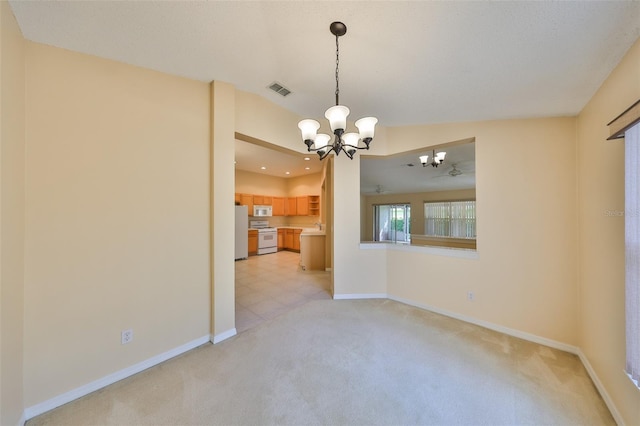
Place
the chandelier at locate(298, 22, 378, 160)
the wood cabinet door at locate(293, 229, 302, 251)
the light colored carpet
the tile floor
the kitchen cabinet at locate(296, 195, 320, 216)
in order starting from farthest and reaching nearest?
Answer: the wood cabinet door at locate(293, 229, 302, 251)
the kitchen cabinet at locate(296, 195, 320, 216)
the tile floor
the chandelier at locate(298, 22, 378, 160)
the light colored carpet

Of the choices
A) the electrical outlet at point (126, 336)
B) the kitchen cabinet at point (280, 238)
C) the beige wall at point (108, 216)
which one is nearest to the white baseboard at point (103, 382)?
the beige wall at point (108, 216)

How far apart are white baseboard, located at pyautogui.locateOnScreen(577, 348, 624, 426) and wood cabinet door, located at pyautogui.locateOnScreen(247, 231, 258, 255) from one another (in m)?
7.02

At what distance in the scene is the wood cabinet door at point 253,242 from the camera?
289 inches

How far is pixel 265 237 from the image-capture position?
768cm

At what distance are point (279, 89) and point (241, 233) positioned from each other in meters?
5.10

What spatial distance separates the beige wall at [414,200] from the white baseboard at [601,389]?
20.6ft

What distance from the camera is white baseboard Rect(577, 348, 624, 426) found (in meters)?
1.52

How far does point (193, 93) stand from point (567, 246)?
13.8ft

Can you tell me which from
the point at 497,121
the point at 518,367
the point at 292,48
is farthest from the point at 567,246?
the point at 292,48

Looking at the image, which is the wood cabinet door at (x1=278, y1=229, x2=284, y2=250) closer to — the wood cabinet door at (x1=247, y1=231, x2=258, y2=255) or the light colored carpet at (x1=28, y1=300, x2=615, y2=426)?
the wood cabinet door at (x1=247, y1=231, x2=258, y2=255)

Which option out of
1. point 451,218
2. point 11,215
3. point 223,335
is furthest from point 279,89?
point 451,218

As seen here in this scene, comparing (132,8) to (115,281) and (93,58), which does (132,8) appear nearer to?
(93,58)

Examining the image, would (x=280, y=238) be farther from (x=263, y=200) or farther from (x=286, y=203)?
(x=263, y=200)

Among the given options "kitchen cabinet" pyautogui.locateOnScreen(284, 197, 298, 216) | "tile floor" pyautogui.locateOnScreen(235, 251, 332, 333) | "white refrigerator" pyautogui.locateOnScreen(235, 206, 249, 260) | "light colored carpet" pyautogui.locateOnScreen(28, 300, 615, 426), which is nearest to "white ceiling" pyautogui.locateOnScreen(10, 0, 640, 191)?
"light colored carpet" pyautogui.locateOnScreen(28, 300, 615, 426)
